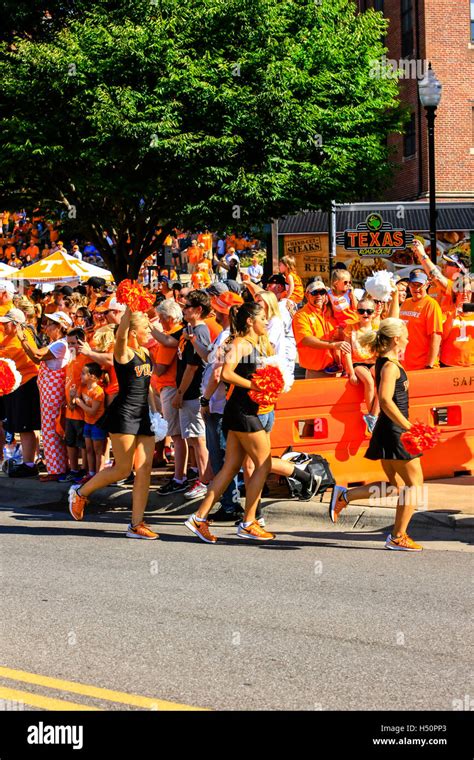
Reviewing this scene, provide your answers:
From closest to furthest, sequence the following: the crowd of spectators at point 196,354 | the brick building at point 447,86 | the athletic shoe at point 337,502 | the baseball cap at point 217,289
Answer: the athletic shoe at point 337,502, the crowd of spectators at point 196,354, the baseball cap at point 217,289, the brick building at point 447,86

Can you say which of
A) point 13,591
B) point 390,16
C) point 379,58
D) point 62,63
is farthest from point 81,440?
point 390,16

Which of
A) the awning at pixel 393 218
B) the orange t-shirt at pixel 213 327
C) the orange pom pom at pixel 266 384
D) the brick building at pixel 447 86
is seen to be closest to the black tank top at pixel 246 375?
the orange pom pom at pixel 266 384

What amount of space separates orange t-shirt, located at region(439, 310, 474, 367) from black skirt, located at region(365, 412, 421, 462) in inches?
112

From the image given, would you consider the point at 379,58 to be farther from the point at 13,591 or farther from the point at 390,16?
the point at 13,591

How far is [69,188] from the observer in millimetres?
29375

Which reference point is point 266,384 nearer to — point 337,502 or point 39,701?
point 337,502

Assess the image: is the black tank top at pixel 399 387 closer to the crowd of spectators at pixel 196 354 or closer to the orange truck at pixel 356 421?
the crowd of spectators at pixel 196 354

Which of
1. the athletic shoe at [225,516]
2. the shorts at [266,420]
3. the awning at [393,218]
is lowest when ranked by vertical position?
the athletic shoe at [225,516]

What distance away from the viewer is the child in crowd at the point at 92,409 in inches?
426

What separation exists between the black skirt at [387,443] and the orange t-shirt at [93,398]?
10.5ft

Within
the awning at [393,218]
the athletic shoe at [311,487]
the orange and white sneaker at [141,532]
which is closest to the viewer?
the orange and white sneaker at [141,532]

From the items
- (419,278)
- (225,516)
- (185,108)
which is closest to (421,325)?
(419,278)

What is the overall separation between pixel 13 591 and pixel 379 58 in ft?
A: 88.4

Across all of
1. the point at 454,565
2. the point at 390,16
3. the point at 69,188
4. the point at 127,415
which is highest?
the point at 390,16
